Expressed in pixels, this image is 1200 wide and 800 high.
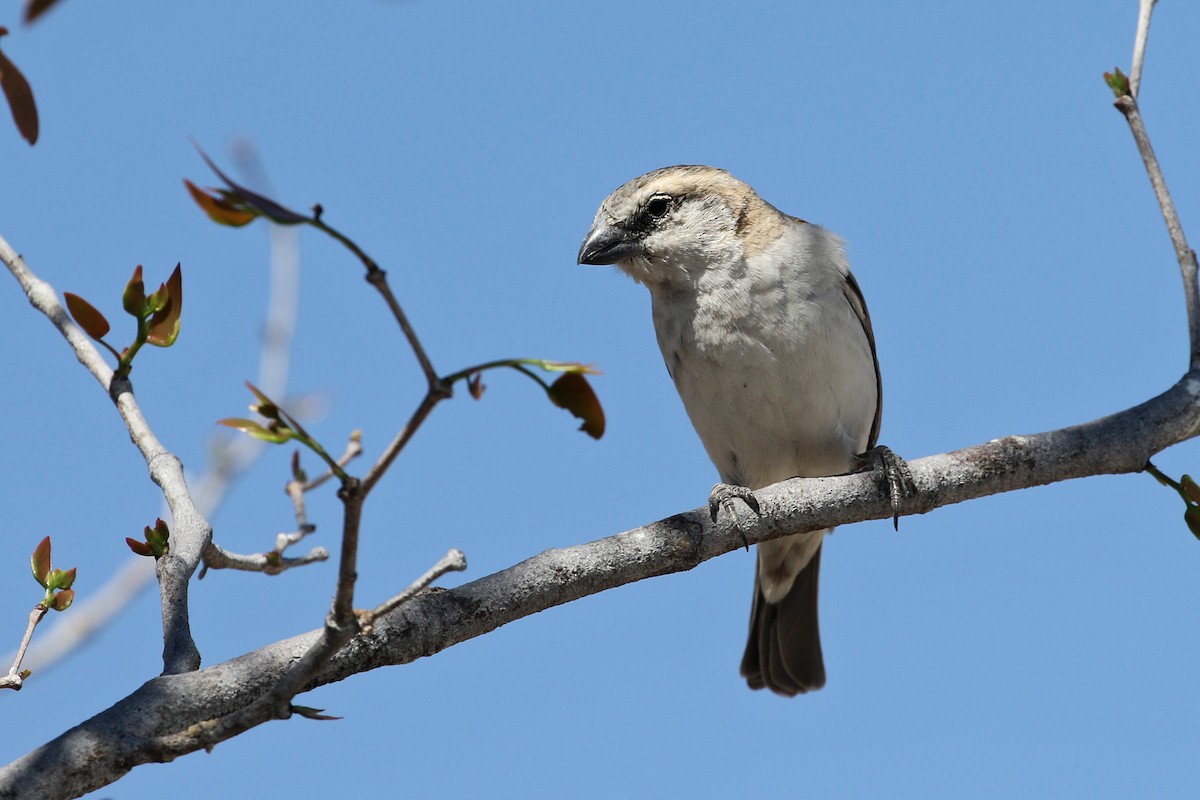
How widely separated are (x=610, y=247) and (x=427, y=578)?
4250mm

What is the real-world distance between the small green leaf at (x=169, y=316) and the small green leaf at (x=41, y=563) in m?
0.79

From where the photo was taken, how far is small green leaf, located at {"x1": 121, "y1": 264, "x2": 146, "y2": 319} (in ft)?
10.0

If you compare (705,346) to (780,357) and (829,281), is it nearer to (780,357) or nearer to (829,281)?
(780,357)

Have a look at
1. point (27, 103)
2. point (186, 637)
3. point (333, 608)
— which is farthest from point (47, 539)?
point (27, 103)

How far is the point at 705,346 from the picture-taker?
6121 mm

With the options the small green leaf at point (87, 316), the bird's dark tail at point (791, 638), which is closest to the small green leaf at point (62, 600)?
the small green leaf at point (87, 316)

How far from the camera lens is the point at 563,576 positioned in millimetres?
3586

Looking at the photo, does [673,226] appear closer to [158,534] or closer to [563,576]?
[563,576]

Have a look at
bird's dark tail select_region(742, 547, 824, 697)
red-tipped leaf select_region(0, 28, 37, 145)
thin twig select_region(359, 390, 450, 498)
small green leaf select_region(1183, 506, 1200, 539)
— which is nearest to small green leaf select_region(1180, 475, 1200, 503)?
small green leaf select_region(1183, 506, 1200, 539)

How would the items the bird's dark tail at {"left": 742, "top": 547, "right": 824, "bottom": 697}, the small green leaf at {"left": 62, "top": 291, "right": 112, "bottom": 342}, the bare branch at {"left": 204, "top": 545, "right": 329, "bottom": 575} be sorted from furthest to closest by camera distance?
the bird's dark tail at {"left": 742, "top": 547, "right": 824, "bottom": 697}, the bare branch at {"left": 204, "top": 545, "right": 329, "bottom": 575}, the small green leaf at {"left": 62, "top": 291, "right": 112, "bottom": 342}

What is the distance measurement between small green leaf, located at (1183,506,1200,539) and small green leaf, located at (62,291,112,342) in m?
3.55

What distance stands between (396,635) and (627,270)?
3541 millimetres

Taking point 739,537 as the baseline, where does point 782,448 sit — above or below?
above

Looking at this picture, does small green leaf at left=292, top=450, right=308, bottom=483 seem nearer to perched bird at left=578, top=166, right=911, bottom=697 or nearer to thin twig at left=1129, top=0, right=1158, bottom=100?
perched bird at left=578, top=166, right=911, bottom=697
